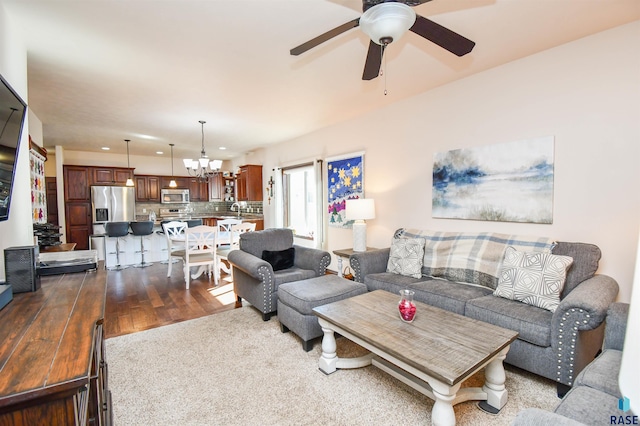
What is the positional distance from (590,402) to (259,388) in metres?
1.80

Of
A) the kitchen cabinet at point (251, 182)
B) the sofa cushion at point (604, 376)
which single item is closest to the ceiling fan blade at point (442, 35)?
the sofa cushion at point (604, 376)

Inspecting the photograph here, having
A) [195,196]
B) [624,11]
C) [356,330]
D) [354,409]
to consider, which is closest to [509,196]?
[624,11]

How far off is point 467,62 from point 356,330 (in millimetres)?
2653

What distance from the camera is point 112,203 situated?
7090 millimetres

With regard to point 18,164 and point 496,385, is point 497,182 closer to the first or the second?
point 496,385

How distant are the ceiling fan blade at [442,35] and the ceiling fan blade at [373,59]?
8.8 inches

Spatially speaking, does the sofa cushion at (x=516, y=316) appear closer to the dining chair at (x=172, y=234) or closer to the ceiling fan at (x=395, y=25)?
the ceiling fan at (x=395, y=25)

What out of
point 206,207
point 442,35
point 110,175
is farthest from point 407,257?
point 206,207

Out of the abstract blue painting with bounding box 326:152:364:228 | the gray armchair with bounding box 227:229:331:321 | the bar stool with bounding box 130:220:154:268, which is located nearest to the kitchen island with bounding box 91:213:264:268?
the bar stool with bounding box 130:220:154:268

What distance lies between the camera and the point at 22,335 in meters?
1.09

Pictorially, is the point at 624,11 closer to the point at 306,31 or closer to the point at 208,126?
the point at 306,31

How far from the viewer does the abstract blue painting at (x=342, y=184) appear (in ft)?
15.0

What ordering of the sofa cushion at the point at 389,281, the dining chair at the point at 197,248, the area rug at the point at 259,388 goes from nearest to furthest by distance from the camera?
1. the area rug at the point at 259,388
2. the sofa cushion at the point at 389,281
3. the dining chair at the point at 197,248

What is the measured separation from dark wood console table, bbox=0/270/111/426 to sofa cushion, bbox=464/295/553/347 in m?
2.40
